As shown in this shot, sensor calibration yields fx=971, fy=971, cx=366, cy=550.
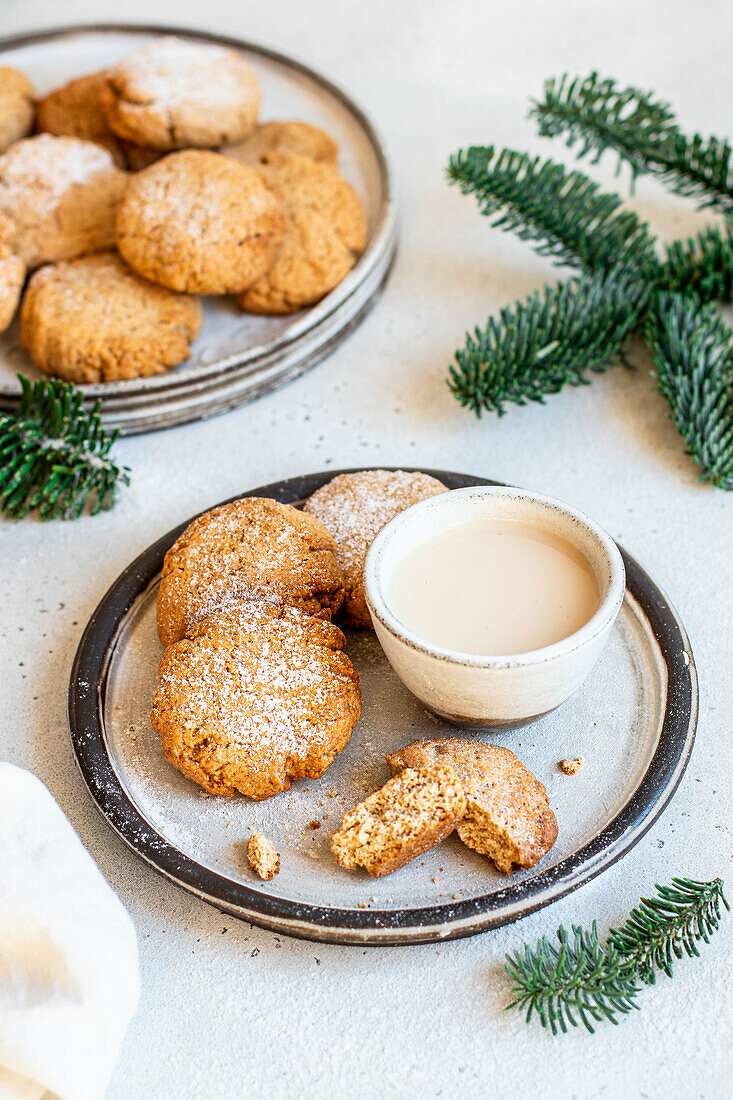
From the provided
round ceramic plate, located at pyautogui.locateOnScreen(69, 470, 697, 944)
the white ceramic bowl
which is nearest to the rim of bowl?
the white ceramic bowl

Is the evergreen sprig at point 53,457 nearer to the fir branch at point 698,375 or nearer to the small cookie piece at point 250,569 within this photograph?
the small cookie piece at point 250,569

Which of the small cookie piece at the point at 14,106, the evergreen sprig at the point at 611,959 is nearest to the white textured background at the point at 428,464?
the evergreen sprig at the point at 611,959

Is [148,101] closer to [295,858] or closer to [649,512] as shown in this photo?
[649,512]

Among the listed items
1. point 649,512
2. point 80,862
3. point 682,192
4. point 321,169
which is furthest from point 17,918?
point 682,192

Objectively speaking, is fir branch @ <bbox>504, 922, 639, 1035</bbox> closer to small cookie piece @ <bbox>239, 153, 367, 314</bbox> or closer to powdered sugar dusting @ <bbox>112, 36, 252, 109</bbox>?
small cookie piece @ <bbox>239, 153, 367, 314</bbox>

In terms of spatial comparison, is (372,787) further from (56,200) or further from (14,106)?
(14,106)
